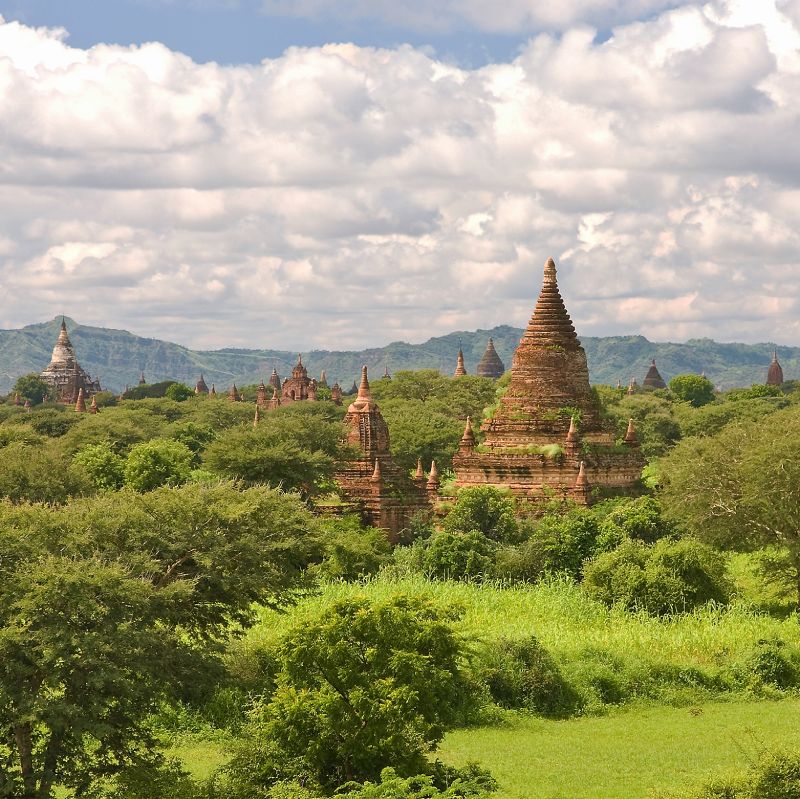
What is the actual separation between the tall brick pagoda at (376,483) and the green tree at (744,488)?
12280 mm

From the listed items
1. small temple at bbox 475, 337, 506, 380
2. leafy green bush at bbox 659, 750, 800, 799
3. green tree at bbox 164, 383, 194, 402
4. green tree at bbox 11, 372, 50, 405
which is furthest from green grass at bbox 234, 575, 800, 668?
small temple at bbox 475, 337, 506, 380

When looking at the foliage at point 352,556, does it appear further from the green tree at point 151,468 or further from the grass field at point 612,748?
the grass field at point 612,748

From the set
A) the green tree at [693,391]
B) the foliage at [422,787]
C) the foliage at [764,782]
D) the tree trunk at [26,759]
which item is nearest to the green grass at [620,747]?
the foliage at [422,787]

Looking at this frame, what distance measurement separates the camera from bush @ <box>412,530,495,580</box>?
45.2 m

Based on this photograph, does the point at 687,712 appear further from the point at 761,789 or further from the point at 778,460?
the point at 761,789

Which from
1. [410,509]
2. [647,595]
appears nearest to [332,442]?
[410,509]

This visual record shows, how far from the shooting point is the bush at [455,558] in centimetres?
4516

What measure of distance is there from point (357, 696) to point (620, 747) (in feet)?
28.6

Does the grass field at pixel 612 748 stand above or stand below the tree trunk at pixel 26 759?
below

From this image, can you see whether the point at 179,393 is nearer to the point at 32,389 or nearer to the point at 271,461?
the point at 32,389

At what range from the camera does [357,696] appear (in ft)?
73.8

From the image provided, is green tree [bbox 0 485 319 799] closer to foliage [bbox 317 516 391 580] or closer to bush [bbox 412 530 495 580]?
Result: foliage [bbox 317 516 391 580]

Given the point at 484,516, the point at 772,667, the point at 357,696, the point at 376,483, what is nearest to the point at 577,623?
the point at 772,667

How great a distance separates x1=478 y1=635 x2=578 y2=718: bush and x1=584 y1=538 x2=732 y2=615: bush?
24.2 ft
